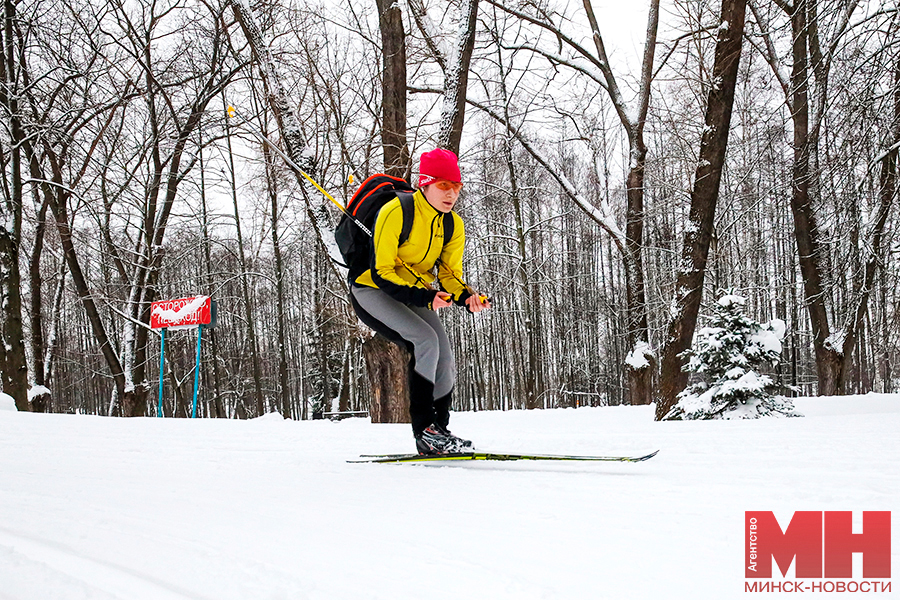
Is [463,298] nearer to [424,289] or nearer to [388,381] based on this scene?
[424,289]

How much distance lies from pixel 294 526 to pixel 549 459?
1.67 m

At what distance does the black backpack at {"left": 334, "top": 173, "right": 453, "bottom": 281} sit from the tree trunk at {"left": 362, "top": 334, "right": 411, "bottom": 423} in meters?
5.32

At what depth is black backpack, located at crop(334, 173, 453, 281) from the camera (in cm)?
378

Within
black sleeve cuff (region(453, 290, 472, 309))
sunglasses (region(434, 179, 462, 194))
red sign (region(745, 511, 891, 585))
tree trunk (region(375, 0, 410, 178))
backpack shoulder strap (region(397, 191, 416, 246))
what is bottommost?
red sign (region(745, 511, 891, 585))

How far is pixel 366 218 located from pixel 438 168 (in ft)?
1.73

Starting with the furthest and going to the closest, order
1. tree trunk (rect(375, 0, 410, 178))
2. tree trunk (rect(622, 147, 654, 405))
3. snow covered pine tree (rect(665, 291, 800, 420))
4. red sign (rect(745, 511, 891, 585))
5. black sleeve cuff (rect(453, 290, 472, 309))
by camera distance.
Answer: tree trunk (rect(622, 147, 654, 405)) → tree trunk (rect(375, 0, 410, 178)) → snow covered pine tree (rect(665, 291, 800, 420)) → black sleeve cuff (rect(453, 290, 472, 309)) → red sign (rect(745, 511, 891, 585))

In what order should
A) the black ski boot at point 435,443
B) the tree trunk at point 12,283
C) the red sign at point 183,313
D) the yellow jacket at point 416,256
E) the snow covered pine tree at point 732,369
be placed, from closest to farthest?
the yellow jacket at point 416,256 → the black ski boot at point 435,443 → the snow covered pine tree at point 732,369 → the red sign at point 183,313 → the tree trunk at point 12,283

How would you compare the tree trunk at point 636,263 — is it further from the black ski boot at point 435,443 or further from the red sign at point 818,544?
the red sign at point 818,544

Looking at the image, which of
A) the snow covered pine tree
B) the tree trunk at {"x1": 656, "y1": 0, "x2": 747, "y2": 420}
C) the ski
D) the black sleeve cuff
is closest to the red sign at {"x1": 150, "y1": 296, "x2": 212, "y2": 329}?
the tree trunk at {"x1": 656, "y1": 0, "x2": 747, "y2": 420}

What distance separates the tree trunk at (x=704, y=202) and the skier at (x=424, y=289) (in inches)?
201

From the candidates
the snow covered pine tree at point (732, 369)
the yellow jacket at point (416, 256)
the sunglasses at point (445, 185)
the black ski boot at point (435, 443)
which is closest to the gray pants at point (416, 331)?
the yellow jacket at point (416, 256)

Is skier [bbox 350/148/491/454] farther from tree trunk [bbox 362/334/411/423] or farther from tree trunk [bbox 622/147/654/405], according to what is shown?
tree trunk [bbox 622/147/654/405]

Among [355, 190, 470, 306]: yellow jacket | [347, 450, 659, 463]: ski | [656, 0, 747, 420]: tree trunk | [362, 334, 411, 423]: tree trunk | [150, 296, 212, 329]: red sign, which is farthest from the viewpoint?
[150, 296, 212, 329]: red sign

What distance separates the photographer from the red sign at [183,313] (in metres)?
12.2
